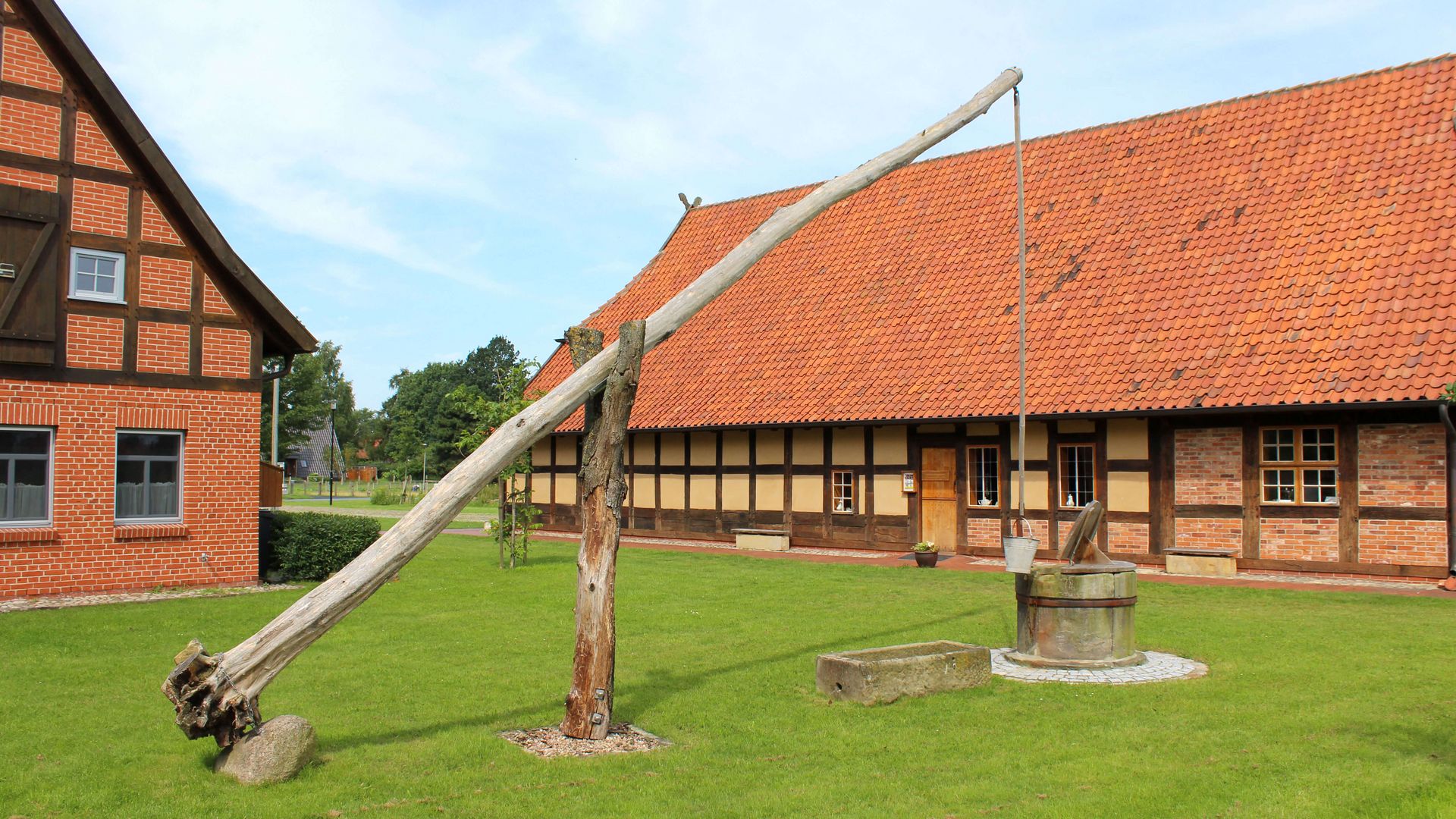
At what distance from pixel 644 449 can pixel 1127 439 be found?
10.3 metres

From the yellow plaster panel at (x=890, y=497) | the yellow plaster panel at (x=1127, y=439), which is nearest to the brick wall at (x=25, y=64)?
the yellow plaster panel at (x=890, y=497)

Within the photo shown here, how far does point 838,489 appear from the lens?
21.1 metres

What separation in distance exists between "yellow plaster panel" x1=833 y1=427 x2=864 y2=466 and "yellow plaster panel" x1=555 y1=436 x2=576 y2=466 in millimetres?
7189

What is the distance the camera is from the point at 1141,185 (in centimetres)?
2019

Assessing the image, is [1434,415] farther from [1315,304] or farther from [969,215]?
[969,215]

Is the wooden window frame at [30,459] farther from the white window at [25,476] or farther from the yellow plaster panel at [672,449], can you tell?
the yellow plaster panel at [672,449]

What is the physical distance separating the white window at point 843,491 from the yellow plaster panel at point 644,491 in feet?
14.7

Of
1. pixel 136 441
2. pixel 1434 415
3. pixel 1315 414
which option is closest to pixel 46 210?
pixel 136 441

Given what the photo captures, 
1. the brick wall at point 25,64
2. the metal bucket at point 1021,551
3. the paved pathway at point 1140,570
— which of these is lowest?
the paved pathway at point 1140,570

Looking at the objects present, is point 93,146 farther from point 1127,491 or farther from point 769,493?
point 1127,491

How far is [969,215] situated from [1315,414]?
8.15 metres

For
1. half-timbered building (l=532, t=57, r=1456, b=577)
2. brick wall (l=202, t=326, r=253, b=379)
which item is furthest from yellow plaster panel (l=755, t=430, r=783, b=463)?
brick wall (l=202, t=326, r=253, b=379)

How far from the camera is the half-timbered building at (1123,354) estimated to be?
15.6 metres

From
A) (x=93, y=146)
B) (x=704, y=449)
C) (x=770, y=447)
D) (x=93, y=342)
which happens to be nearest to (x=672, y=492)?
(x=704, y=449)
